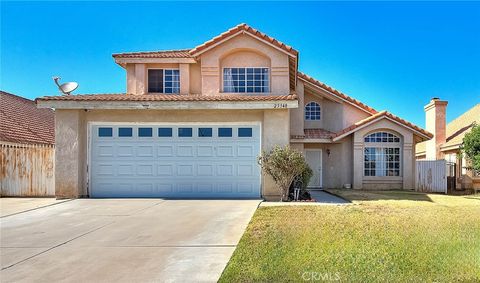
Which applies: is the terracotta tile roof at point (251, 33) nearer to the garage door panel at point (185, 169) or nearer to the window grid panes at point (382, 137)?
the garage door panel at point (185, 169)

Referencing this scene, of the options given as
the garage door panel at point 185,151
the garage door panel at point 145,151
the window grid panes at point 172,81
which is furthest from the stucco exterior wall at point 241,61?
the garage door panel at point 145,151

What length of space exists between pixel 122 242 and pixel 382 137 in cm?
1614

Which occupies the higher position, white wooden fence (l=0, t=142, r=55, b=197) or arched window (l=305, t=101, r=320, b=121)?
arched window (l=305, t=101, r=320, b=121)

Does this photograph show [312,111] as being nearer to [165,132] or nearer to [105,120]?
[165,132]

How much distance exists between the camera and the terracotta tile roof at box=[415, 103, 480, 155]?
2307cm

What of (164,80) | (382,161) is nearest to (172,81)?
(164,80)

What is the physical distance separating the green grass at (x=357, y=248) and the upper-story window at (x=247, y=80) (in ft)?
25.3

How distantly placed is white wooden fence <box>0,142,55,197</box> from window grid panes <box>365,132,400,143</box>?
1517 cm

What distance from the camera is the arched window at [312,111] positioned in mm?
21805

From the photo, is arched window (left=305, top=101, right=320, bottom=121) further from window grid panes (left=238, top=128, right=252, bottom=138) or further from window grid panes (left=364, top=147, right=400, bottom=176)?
window grid panes (left=238, top=128, right=252, bottom=138)

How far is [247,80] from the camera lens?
1641 centimetres

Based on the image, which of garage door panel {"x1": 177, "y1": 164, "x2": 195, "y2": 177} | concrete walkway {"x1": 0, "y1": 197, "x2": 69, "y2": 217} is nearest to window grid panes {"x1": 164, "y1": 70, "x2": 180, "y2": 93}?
garage door panel {"x1": 177, "y1": 164, "x2": 195, "y2": 177}

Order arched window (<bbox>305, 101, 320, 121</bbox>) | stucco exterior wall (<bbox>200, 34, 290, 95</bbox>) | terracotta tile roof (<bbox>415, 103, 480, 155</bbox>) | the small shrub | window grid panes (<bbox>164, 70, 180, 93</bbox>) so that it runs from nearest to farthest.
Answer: the small shrub < stucco exterior wall (<bbox>200, 34, 290, 95</bbox>) < window grid panes (<bbox>164, 70, 180, 93</bbox>) < arched window (<bbox>305, 101, 320, 121</bbox>) < terracotta tile roof (<bbox>415, 103, 480, 155</bbox>)

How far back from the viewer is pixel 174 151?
13.8 m
